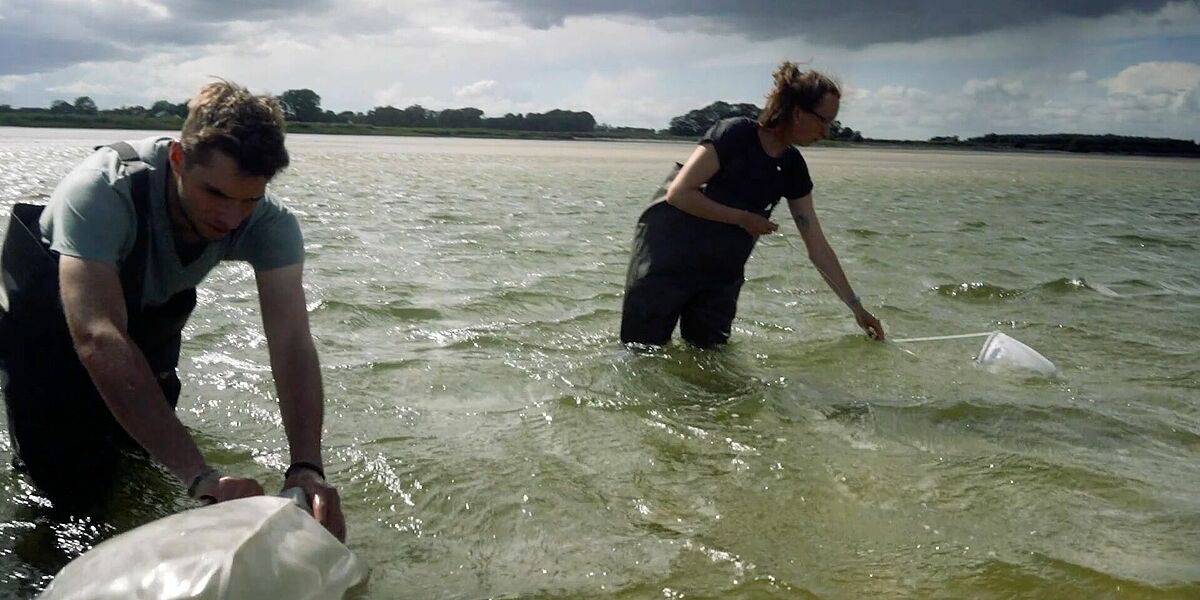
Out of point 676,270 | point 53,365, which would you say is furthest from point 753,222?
point 53,365

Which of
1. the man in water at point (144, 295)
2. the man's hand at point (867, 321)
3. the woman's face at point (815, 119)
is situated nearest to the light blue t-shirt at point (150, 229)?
the man in water at point (144, 295)

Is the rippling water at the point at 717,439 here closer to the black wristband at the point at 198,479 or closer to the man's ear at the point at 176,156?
the black wristband at the point at 198,479

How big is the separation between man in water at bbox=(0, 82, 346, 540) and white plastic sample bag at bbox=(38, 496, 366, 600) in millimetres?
285

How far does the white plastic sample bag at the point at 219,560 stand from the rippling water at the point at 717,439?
88 centimetres

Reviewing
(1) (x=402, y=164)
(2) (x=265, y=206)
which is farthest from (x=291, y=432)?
(1) (x=402, y=164)

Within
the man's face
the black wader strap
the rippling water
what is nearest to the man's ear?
the man's face

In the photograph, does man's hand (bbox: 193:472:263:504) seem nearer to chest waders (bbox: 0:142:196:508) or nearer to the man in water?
the man in water

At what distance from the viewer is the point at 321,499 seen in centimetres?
271

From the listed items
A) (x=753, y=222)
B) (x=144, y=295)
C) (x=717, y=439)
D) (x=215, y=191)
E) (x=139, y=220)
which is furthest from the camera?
(x=753, y=222)

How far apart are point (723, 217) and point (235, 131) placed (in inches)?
118

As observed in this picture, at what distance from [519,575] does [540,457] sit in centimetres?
117

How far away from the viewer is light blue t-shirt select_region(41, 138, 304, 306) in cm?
283

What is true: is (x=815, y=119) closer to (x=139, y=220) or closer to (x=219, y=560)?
(x=139, y=220)

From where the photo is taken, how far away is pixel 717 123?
5.35 m
